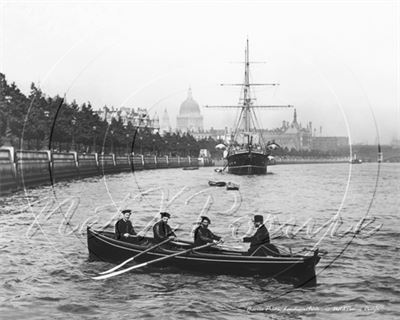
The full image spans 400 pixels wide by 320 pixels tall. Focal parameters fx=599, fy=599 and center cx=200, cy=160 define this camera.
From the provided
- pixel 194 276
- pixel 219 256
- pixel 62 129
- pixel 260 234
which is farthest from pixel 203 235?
pixel 62 129

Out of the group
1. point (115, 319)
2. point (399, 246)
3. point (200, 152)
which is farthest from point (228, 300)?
point (200, 152)

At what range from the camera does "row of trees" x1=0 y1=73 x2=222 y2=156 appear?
197 ft

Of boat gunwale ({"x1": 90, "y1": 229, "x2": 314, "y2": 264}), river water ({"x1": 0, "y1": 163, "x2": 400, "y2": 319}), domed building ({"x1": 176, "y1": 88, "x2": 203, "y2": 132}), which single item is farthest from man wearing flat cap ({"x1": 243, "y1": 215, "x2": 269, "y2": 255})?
domed building ({"x1": 176, "y1": 88, "x2": 203, "y2": 132})

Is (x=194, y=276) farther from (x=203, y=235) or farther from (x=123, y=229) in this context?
(x=123, y=229)

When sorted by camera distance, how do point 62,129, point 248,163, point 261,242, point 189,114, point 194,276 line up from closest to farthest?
point 261,242, point 194,276, point 62,129, point 248,163, point 189,114

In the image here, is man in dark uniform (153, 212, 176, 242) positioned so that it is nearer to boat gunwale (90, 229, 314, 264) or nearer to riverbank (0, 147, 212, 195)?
boat gunwale (90, 229, 314, 264)

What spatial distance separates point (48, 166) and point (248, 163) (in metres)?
43.3

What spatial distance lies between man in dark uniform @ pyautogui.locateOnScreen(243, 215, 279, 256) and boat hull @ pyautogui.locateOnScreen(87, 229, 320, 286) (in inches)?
18.1

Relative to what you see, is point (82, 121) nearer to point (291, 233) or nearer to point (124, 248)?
point (291, 233)

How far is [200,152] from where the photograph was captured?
592ft

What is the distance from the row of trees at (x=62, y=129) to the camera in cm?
6003

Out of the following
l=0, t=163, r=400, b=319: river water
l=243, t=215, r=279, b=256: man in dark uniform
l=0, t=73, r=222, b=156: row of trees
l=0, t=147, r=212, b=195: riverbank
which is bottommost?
l=0, t=163, r=400, b=319: river water

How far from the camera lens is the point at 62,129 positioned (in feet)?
267

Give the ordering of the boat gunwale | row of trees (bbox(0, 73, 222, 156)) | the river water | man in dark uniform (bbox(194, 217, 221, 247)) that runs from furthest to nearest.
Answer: row of trees (bbox(0, 73, 222, 156)) < man in dark uniform (bbox(194, 217, 221, 247)) < the boat gunwale < the river water
